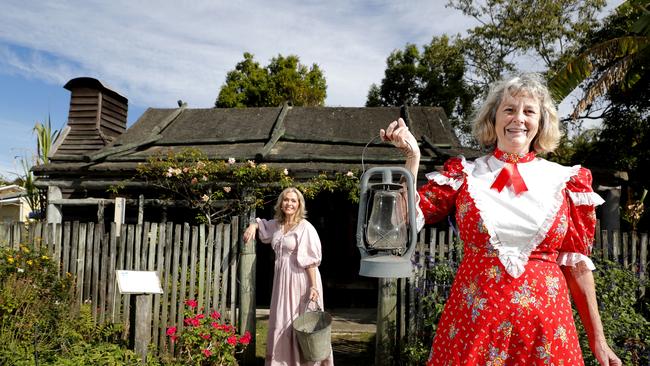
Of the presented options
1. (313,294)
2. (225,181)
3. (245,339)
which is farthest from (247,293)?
(225,181)

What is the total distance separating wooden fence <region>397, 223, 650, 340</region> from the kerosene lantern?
10.5 feet

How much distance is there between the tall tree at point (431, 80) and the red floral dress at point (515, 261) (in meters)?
17.5

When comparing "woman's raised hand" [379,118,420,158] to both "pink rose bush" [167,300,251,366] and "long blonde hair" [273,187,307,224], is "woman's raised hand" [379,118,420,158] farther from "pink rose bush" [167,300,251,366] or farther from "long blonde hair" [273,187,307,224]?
"pink rose bush" [167,300,251,366]

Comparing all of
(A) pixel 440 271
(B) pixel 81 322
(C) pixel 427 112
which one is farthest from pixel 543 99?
(C) pixel 427 112

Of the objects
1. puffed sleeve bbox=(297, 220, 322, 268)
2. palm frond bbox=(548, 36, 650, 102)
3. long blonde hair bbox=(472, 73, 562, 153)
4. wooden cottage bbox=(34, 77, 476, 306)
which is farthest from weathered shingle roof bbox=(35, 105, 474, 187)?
long blonde hair bbox=(472, 73, 562, 153)

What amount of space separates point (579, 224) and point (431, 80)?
67.4ft

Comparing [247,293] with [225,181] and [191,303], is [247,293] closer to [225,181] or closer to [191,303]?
[191,303]

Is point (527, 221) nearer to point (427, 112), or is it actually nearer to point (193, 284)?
point (193, 284)

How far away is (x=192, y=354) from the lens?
197 inches

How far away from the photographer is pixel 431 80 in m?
21.6

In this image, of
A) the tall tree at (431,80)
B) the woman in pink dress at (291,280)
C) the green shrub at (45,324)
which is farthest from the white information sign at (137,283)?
the tall tree at (431,80)

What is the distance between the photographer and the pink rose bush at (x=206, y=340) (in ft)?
15.9

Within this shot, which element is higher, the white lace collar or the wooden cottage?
the wooden cottage

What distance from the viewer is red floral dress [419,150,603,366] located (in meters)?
1.69
